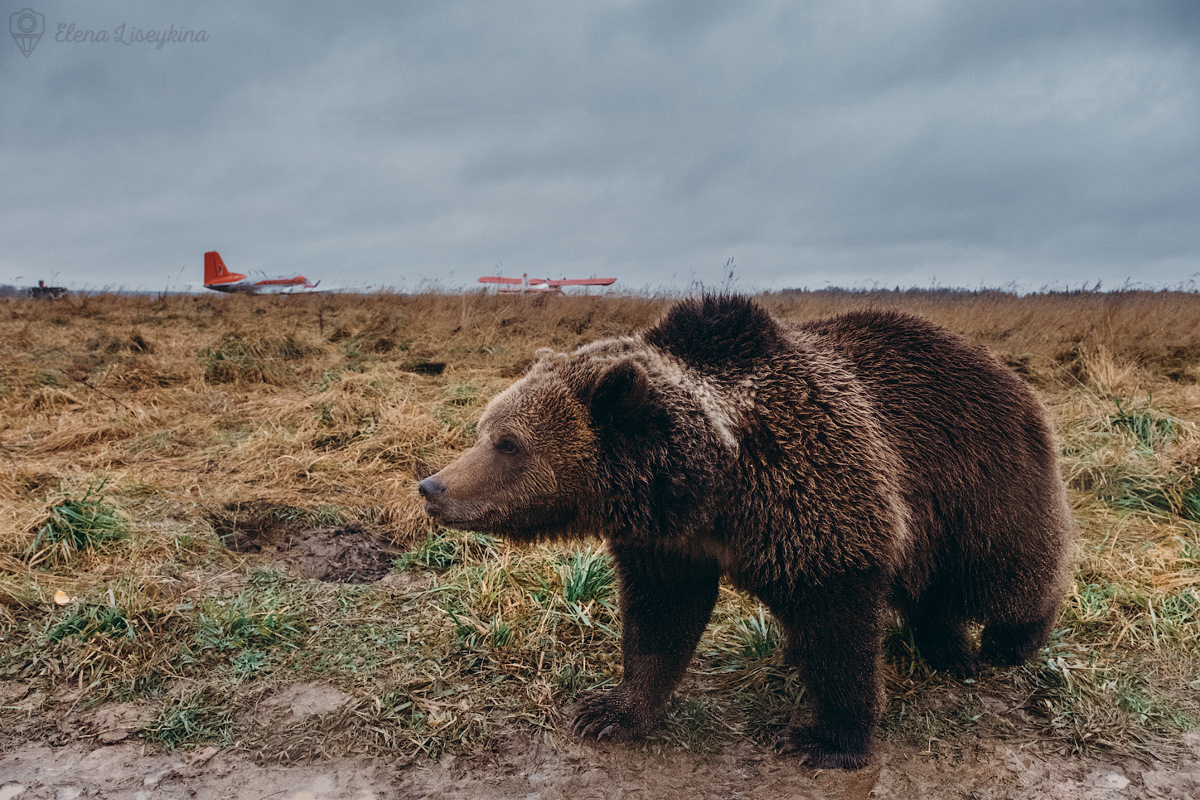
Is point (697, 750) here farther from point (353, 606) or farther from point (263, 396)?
point (263, 396)

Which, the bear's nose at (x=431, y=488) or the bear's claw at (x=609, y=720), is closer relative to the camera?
the bear's nose at (x=431, y=488)

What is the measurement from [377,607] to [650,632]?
6.02 feet

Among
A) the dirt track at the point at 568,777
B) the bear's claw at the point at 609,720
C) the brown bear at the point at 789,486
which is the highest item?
the brown bear at the point at 789,486

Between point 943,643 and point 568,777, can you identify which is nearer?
point 568,777

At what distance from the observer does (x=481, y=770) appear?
2.91 meters

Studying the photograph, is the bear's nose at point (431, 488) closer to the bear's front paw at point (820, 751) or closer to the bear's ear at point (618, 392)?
the bear's ear at point (618, 392)

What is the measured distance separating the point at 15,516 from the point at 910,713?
532 centimetres

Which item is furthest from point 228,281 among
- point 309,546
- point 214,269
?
point 309,546

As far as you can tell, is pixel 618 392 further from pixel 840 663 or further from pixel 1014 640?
pixel 1014 640

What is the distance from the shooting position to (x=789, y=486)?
→ 2.64m

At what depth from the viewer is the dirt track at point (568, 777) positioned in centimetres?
277

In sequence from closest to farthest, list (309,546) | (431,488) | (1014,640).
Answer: (431,488)
(1014,640)
(309,546)

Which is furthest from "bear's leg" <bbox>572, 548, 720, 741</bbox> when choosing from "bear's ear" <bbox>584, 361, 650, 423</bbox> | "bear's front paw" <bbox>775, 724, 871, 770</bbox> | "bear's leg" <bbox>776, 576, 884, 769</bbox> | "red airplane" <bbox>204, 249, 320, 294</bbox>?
"red airplane" <bbox>204, 249, 320, 294</bbox>

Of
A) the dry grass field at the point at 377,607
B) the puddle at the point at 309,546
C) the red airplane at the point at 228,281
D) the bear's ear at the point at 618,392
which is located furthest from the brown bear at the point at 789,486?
the red airplane at the point at 228,281
